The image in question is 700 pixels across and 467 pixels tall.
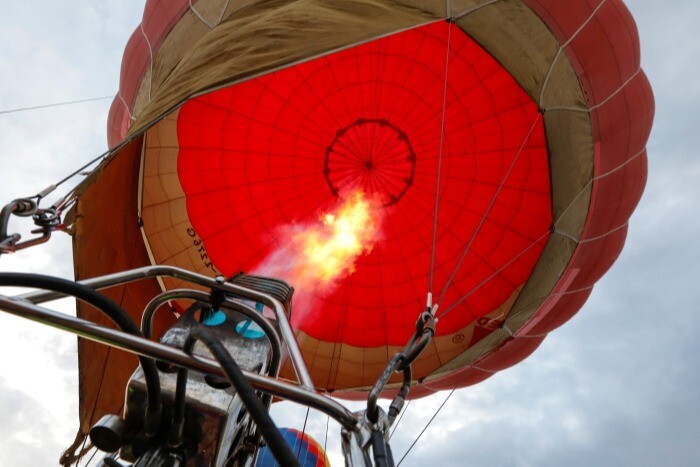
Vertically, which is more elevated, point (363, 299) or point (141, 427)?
point (363, 299)

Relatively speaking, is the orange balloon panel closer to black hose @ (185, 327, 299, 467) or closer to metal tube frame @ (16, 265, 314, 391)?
metal tube frame @ (16, 265, 314, 391)

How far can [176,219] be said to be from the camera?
630 cm

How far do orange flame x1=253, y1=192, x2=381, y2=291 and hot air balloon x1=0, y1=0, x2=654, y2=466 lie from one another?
2 cm

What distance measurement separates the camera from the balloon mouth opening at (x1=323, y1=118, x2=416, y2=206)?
6.48m

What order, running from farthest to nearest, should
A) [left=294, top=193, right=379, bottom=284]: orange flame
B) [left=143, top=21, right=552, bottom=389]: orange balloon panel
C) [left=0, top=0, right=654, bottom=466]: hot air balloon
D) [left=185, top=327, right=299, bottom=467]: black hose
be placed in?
[left=294, top=193, right=379, bottom=284]: orange flame < [left=143, top=21, right=552, bottom=389]: orange balloon panel < [left=0, top=0, right=654, bottom=466]: hot air balloon < [left=185, top=327, right=299, bottom=467]: black hose

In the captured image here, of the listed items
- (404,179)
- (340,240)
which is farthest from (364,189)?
(340,240)

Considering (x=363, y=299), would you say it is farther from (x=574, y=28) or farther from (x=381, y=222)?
(x=574, y=28)

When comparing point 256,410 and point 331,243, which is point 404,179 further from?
point 256,410

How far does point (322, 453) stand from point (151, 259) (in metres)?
4.29

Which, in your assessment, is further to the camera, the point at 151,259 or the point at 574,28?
the point at 151,259

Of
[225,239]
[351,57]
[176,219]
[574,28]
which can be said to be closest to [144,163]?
[176,219]

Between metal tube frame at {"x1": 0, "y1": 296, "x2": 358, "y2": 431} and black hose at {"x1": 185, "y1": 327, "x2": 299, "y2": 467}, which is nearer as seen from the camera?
black hose at {"x1": 185, "y1": 327, "x2": 299, "y2": 467}

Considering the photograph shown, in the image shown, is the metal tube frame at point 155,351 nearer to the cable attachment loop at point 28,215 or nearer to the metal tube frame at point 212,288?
the metal tube frame at point 212,288

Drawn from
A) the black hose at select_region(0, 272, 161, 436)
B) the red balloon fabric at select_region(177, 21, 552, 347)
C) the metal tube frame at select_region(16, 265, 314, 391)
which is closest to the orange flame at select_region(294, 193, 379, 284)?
the red balloon fabric at select_region(177, 21, 552, 347)
